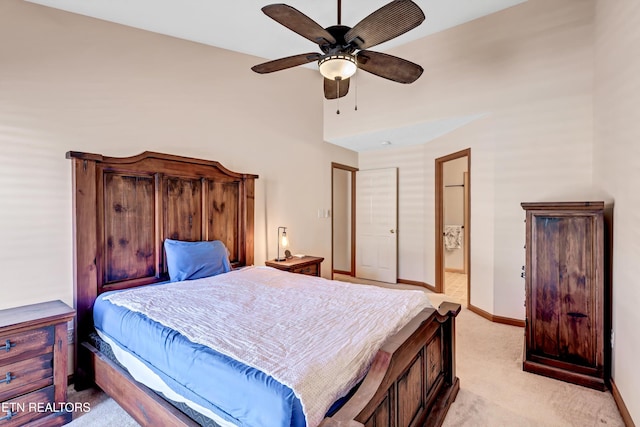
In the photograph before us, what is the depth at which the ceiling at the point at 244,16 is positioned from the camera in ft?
7.95

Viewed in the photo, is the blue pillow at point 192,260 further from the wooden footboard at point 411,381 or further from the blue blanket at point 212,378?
the wooden footboard at point 411,381

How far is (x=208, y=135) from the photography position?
3.20 meters

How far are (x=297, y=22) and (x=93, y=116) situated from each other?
1820mm

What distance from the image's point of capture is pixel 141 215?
2.62 metres

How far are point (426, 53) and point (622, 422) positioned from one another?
3.79 meters

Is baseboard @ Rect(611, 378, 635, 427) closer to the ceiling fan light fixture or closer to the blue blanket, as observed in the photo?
the blue blanket

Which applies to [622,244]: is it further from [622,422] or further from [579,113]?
[579,113]

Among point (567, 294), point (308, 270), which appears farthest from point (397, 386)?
point (308, 270)

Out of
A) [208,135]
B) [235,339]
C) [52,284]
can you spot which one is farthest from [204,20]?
[235,339]

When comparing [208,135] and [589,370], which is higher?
[208,135]

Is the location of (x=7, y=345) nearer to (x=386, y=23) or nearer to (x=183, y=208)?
(x=183, y=208)

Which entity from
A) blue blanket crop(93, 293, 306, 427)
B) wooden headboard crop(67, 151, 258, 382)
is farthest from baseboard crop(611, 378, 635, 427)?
wooden headboard crop(67, 151, 258, 382)

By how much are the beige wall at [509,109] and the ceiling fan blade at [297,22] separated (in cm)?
230

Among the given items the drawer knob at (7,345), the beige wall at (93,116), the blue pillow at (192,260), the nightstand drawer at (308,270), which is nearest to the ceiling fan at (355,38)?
the beige wall at (93,116)
